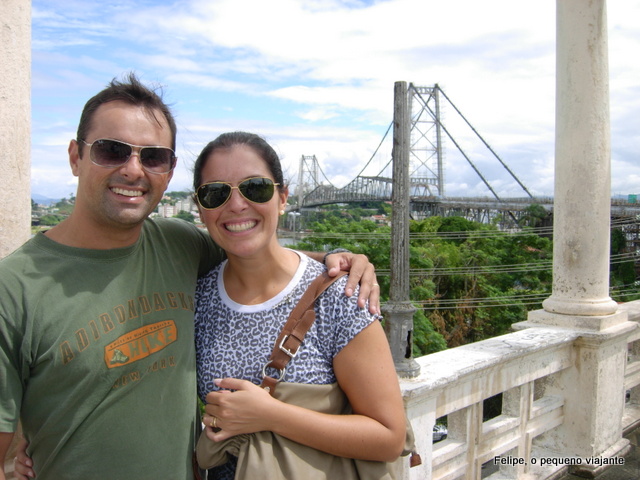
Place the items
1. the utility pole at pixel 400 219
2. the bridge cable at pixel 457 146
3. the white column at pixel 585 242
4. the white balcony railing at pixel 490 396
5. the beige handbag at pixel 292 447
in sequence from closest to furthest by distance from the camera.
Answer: the beige handbag at pixel 292 447, the white balcony railing at pixel 490 396, the utility pole at pixel 400 219, the white column at pixel 585 242, the bridge cable at pixel 457 146

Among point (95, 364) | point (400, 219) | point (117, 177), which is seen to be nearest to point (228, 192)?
point (117, 177)

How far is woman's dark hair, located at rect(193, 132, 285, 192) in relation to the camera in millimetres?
1710

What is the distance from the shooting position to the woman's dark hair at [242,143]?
171 cm

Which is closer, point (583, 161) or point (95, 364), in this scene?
point (95, 364)

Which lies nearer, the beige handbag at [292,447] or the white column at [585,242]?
the beige handbag at [292,447]

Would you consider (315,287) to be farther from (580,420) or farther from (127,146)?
(580,420)

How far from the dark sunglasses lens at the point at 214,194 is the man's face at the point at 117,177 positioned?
0.50 feet

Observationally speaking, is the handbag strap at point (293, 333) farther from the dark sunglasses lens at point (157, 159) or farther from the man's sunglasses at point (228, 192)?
the dark sunglasses lens at point (157, 159)

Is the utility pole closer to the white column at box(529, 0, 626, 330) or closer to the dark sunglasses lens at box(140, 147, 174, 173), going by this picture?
the dark sunglasses lens at box(140, 147, 174, 173)

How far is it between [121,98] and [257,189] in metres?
0.48

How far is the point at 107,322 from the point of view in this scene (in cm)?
149

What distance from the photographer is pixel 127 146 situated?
1.61 meters

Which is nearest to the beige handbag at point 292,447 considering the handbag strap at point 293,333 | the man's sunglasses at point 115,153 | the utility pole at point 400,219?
the handbag strap at point 293,333

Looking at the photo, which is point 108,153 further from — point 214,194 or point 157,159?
point 214,194
